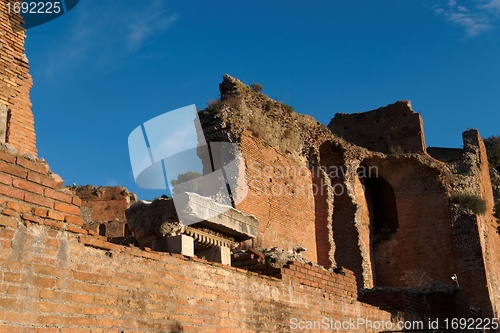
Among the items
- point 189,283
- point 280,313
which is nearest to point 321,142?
point 280,313

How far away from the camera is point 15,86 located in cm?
899

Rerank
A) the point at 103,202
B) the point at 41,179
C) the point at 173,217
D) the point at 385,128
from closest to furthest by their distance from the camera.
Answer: the point at 41,179 < the point at 173,217 < the point at 385,128 < the point at 103,202

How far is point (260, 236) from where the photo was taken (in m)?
12.5

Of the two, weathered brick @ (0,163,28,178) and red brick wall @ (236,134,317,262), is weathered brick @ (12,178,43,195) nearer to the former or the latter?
weathered brick @ (0,163,28,178)

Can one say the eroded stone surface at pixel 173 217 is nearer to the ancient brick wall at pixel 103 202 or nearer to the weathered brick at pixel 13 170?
the weathered brick at pixel 13 170

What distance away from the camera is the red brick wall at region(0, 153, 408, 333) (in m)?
3.44

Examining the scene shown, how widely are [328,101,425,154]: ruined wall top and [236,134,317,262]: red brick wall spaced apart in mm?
7334

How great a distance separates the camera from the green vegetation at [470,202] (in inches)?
730

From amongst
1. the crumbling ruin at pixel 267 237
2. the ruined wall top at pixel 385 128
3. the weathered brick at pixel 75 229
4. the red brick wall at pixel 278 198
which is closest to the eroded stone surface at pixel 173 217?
the crumbling ruin at pixel 267 237

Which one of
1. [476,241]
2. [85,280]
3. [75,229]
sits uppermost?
[476,241]

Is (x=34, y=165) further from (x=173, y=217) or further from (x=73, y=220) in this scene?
(x=173, y=217)

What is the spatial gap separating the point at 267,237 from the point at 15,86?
6295 millimetres

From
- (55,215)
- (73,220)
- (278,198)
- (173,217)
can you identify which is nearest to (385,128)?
(278,198)

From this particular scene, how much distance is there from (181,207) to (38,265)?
204 centimetres
